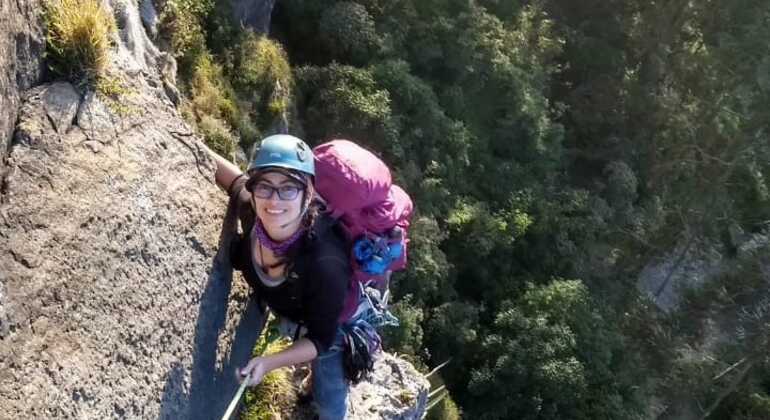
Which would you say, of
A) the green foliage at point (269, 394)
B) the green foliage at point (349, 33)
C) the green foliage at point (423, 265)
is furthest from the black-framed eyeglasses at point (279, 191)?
the green foliage at point (349, 33)

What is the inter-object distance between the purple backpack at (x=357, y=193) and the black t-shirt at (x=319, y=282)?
9 centimetres

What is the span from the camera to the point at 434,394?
12914 mm

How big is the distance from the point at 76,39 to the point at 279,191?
1.49 meters

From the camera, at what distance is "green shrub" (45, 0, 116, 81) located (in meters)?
3.69

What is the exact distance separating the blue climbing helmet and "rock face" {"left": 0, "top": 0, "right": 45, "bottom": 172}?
1.21 meters

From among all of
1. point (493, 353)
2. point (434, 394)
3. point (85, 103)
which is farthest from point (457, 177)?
point (85, 103)

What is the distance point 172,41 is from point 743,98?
16.2 m

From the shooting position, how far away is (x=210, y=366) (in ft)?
13.4

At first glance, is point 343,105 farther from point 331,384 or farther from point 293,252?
point 293,252

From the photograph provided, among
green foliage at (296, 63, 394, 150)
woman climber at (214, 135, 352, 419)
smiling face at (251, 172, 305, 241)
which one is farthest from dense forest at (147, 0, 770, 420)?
smiling face at (251, 172, 305, 241)

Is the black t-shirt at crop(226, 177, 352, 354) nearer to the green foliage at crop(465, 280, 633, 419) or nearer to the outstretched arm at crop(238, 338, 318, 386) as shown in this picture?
the outstretched arm at crop(238, 338, 318, 386)

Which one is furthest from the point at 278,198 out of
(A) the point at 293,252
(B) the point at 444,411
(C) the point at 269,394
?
(B) the point at 444,411

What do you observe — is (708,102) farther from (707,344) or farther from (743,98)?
(707,344)

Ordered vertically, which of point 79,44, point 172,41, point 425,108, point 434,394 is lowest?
point 434,394
